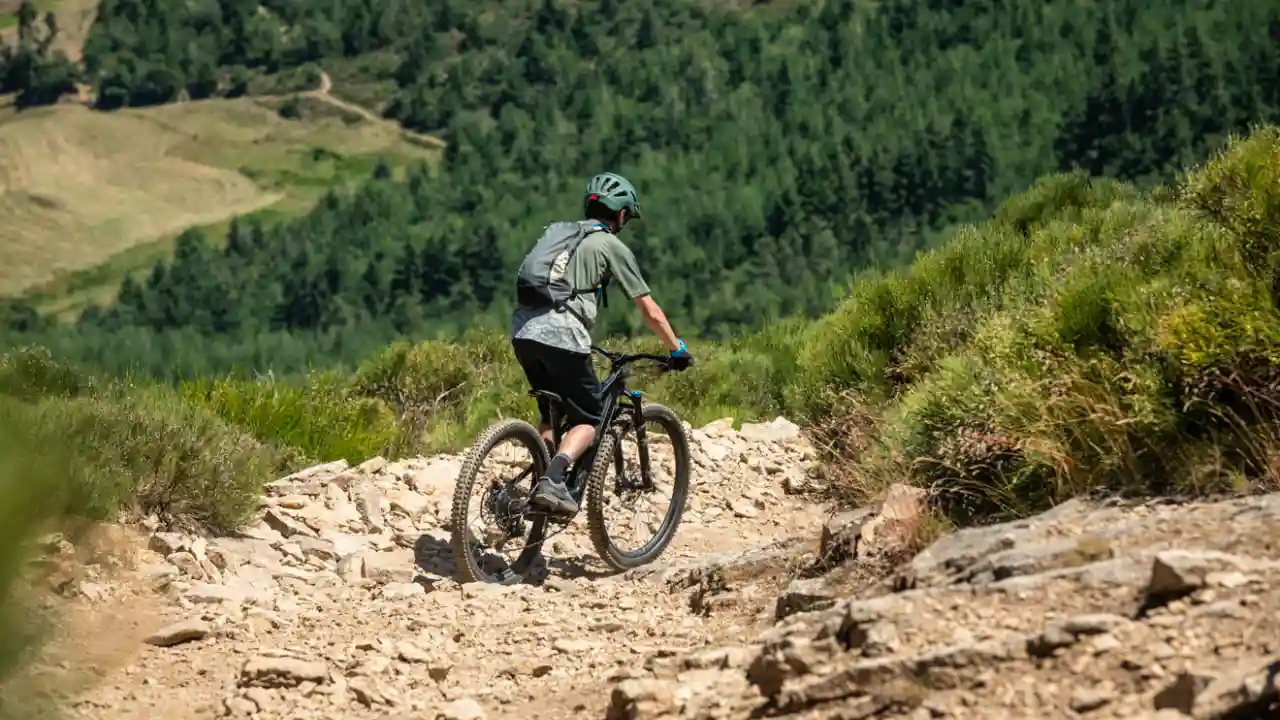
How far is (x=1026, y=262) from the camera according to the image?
9.63 meters

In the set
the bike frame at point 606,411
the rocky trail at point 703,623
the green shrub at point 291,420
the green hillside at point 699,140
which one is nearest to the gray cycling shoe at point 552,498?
the bike frame at point 606,411

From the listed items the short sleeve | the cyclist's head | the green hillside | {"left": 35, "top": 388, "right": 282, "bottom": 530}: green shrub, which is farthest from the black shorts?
the green hillside

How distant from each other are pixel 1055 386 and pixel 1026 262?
4.02 meters

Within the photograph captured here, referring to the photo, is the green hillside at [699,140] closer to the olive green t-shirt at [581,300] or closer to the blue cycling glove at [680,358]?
the blue cycling glove at [680,358]

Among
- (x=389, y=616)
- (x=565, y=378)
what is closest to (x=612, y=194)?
A: (x=565, y=378)

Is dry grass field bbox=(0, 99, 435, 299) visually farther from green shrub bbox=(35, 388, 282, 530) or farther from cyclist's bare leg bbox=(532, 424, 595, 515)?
cyclist's bare leg bbox=(532, 424, 595, 515)

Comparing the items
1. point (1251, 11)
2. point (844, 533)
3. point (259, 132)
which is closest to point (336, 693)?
point (844, 533)

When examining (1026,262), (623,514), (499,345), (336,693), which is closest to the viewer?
(336,693)

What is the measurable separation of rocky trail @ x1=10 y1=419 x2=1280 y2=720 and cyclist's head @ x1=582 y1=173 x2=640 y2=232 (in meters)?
1.65

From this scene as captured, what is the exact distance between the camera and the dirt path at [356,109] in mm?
165500

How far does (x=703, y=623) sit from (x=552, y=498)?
1.33 metres

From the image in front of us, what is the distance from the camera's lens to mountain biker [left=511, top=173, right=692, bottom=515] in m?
7.05

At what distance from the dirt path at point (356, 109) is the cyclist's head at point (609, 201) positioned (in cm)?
15753

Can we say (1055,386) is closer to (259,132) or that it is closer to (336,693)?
(336,693)
